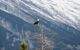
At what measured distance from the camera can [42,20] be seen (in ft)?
522

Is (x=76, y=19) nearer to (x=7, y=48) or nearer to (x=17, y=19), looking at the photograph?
(x=17, y=19)

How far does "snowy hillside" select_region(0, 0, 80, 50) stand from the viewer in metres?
146

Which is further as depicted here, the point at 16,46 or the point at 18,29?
the point at 18,29

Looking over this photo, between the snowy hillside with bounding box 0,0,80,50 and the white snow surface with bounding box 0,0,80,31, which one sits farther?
the white snow surface with bounding box 0,0,80,31

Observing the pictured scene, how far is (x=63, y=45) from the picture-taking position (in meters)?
146

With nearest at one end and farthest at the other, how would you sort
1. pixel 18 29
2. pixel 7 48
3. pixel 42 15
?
pixel 7 48, pixel 18 29, pixel 42 15

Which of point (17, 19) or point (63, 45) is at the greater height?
point (17, 19)

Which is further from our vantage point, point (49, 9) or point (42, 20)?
point (49, 9)

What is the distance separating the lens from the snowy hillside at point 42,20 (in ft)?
478

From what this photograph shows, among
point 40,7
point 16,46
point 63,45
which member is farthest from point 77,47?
point 40,7

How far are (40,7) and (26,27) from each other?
23.6 metres

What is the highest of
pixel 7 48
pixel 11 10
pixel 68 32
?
pixel 11 10

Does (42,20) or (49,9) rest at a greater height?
(49,9)

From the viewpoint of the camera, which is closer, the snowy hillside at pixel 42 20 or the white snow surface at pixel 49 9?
the snowy hillside at pixel 42 20
